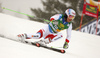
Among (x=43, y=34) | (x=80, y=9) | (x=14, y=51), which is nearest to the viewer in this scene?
(x=14, y=51)

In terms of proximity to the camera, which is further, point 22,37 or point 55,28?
point 22,37

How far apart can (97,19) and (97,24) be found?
8.8 inches

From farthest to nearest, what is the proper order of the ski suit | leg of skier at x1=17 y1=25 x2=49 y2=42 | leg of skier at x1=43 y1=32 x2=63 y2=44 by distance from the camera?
→ leg of skier at x1=43 y1=32 x2=63 y2=44
leg of skier at x1=17 y1=25 x2=49 y2=42
the ski suit

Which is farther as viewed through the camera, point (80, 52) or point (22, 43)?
point (80, 52)

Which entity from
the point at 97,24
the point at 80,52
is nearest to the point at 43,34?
the point at 80,52

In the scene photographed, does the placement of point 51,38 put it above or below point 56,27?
below

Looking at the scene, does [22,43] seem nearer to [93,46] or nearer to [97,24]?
[93,46]

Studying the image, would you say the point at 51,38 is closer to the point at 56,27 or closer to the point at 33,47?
the point at 56,27

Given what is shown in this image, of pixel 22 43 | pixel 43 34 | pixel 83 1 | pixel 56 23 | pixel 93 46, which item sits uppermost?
pixel 83 1

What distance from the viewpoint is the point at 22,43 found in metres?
3.45

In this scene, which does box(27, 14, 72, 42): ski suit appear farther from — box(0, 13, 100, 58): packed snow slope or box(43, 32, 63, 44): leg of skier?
box(0, 13, 100, 58): packed snow slope

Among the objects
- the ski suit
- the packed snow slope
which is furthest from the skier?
the packed snow slope

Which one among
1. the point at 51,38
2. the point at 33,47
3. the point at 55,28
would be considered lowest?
the point at 33,47

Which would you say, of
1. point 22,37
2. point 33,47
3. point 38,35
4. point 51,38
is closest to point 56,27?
point 51,38
